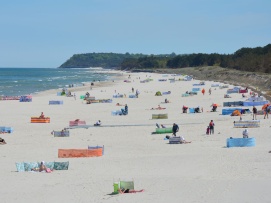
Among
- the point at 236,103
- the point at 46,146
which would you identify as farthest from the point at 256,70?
the point at 46,146

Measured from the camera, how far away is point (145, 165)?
63.0 feet

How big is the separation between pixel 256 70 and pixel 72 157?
72.4 metres

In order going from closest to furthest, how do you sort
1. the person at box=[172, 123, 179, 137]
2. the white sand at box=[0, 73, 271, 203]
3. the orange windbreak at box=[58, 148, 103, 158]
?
the white sand at box=[0, 73, 271, 203], the orange windbreak at box=[58, 148, 103, 158], the person at box=[172, 123, 179, 137]

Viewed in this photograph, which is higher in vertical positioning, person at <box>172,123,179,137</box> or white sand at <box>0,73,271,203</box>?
person at <box>172,123,179,137</box>

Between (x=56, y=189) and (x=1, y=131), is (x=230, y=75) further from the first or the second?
(x=56, y=189)

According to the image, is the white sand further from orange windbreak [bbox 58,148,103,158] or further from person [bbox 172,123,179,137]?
person [bbox 172,123,179,137]

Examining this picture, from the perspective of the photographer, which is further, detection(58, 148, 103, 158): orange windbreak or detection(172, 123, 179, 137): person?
detection(172, 123, 179, 137): person

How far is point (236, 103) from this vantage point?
1629 inches

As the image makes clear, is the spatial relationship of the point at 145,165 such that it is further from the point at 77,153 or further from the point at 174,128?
the point at 174,128

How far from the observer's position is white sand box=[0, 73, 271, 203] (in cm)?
1447

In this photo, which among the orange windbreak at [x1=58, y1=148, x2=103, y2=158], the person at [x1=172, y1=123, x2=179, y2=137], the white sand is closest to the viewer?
the white sand

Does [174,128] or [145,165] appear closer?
[145,165]

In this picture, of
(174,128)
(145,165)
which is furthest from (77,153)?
(174,128)

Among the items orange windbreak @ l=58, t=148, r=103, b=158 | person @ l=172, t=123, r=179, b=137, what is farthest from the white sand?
A: person @ l=172, t=123, r=179, b=137
